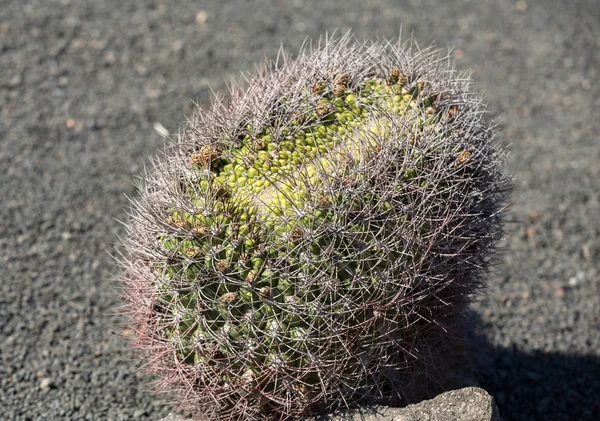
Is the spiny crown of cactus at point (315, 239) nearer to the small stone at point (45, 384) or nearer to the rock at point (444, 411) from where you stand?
the rock at point (444, 411)

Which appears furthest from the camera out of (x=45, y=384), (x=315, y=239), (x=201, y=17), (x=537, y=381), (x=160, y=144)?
(x=201, y=17)

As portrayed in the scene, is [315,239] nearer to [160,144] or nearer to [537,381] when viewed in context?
[537,381]

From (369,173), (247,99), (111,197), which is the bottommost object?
(111,197)

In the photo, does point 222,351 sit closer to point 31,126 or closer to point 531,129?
point 31,126

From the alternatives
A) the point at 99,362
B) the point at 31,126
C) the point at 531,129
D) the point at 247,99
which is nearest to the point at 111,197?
the point at 31,126

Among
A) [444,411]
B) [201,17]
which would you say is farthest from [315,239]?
[201,17]

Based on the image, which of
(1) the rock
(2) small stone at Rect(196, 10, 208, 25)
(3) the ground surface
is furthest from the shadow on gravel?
(2) small stone at Rect(196, 10, 208, 25)
